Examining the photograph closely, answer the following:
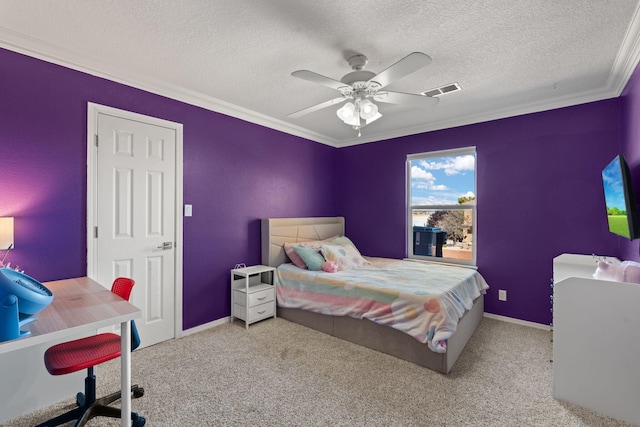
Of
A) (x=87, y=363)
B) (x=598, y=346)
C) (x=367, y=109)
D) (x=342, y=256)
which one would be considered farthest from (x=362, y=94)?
(x=87, y=363)

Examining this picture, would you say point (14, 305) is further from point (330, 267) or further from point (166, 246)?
point (330, 267)

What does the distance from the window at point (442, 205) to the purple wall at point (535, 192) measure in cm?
14

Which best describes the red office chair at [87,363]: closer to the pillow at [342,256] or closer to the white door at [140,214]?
the white door at [140,214]

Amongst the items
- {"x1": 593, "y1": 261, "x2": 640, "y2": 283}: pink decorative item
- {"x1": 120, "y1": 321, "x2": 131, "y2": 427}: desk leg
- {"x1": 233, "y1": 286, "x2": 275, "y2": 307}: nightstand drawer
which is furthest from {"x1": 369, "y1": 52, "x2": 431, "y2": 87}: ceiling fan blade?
{"x1": 233, "y1": 286, "x2": 275, "y2": 307}: nightstand drawer

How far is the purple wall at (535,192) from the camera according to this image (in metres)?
3.04

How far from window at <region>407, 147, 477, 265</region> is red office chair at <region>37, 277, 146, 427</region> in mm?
3640

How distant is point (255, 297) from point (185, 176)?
1512mm

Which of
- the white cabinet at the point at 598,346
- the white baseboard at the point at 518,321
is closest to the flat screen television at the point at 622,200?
the white cabinet at the point at 598,346

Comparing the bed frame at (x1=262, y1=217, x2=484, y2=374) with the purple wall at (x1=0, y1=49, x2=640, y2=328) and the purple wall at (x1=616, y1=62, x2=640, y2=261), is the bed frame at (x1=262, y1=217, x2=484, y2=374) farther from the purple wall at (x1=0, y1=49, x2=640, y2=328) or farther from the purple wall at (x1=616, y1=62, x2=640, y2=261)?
the purple wall at (x1=616, y1=62, x2=640, y2=261)

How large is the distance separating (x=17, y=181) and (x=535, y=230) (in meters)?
4.79

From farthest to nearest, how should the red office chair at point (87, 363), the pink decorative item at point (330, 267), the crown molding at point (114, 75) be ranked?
the pink decorative item at point (330, 267) → the crown molding at point (114, 75) → the red office chair at point (87, 363)

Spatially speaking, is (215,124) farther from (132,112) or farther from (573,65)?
(573,65)

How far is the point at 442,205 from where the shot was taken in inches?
161

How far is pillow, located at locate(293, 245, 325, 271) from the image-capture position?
11.7 feet
